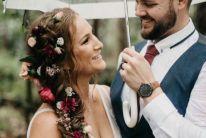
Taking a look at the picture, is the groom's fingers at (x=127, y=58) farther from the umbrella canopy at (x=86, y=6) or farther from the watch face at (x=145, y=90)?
the umbrella canopy at (x=86, y=6)

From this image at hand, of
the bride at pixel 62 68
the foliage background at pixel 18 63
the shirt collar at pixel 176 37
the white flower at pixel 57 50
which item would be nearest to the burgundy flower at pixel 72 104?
the bride at pixel 62 68

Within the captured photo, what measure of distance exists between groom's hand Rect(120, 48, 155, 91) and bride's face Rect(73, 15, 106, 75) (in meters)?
0.33

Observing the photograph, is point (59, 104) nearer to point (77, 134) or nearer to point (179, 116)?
point (77, 134)

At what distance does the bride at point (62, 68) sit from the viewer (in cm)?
427

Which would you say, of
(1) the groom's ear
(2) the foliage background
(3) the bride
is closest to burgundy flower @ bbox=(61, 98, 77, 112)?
(3) the bride

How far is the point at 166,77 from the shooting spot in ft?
14.3

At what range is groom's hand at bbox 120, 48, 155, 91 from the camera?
4102mm

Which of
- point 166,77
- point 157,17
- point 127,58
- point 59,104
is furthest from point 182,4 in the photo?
point 59,104

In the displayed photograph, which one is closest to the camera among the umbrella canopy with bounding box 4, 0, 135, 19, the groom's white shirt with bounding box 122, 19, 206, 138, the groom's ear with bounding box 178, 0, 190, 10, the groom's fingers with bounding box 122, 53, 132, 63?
the groom's white shirt with bounding box 122, 19, 206, 138

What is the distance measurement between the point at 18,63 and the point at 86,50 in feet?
15.4

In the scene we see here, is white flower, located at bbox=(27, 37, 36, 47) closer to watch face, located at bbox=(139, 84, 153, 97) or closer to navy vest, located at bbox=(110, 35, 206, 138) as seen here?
watch face, located at bbox=(139, 84, 153, 97)

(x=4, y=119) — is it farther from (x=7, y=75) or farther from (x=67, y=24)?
(x=67, y=24)

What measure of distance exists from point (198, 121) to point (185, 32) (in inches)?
26.4

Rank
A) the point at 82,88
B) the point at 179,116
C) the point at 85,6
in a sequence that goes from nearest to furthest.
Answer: the point at 179,116 < the point at 82,88 < the point at 85,6
